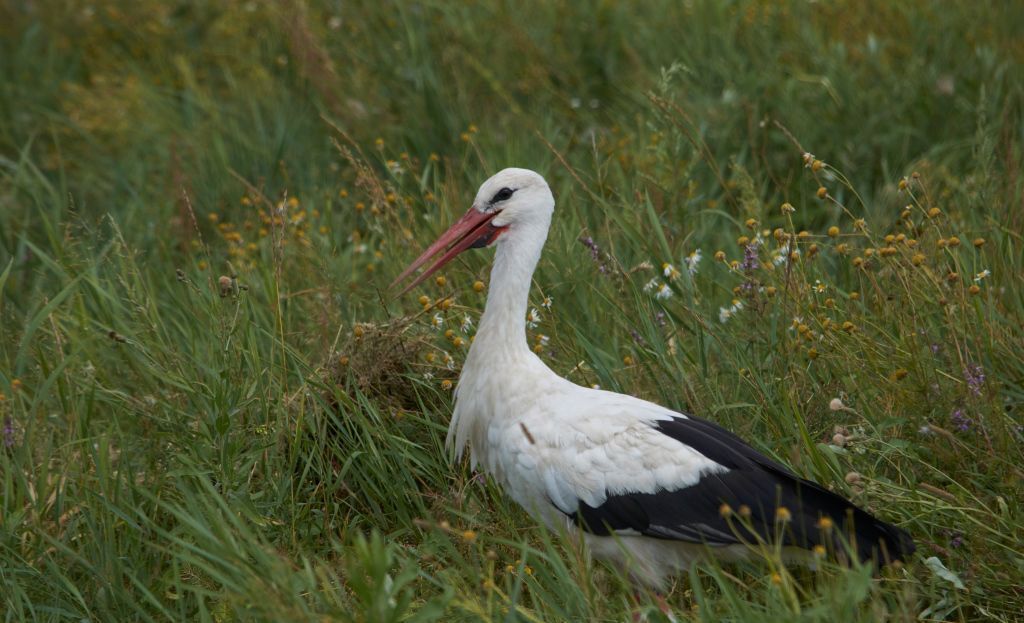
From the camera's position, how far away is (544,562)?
3.26 metres

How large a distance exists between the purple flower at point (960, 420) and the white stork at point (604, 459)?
0.43 metres

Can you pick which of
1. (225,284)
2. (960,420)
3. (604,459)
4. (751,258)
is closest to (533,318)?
(751,258)

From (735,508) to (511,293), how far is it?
2.89 ft

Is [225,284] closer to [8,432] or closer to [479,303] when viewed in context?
[8,432]

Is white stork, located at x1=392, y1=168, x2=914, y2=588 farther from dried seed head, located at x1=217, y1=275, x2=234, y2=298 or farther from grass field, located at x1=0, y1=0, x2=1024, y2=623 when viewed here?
dried seed head, located at x1=217, y1=275, x2=234, y2=298

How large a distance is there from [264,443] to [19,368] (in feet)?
3.58

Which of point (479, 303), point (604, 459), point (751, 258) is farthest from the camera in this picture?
point (479, 303)

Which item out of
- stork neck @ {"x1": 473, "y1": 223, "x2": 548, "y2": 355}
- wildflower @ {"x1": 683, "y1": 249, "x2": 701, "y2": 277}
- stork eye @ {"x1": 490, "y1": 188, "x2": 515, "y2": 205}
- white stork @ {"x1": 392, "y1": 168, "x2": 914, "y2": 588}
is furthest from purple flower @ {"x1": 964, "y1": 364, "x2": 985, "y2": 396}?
stork eye @ {"x1": 490, "y1": 188, "x2": 515, "y2": 205}

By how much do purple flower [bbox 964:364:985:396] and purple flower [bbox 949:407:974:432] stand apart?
0.23 ft

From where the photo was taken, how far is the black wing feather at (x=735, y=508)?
10.1ft

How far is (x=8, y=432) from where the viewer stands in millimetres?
3842

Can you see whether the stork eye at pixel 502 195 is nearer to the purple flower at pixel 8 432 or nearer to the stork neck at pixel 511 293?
the stork neck at pixel 511 293

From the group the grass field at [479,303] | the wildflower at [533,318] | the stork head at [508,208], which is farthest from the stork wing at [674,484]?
the wildflower at [533,318]

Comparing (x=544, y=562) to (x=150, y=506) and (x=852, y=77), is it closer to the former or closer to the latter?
(x=150, y=506)
